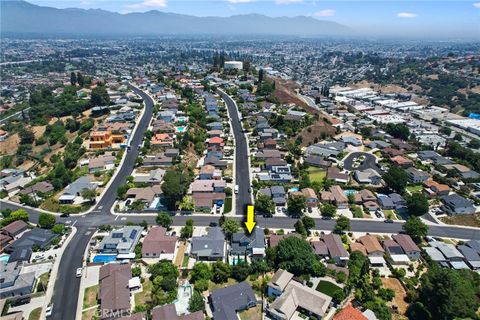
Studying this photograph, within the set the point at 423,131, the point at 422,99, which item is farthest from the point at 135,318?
the point at 422,99

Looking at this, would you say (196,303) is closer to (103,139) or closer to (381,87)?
(103,139)

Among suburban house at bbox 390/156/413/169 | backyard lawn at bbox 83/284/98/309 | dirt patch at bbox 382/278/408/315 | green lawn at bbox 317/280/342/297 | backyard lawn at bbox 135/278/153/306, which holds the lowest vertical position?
dirt patch at bbox 382/278/408/315

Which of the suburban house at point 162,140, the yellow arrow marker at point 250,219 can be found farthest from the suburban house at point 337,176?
the suburban house at point 162,140

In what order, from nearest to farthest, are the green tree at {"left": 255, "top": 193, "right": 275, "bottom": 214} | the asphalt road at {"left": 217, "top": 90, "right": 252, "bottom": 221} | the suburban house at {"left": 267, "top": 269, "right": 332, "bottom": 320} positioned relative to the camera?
the suburban house at {"left": 267, "top": 269, "right": 332, "bottom": 320}, the green tree at {"left": 255, "top": 193, "right": 275, "bottom": 214}, the asphalt road at {"left": 217, "top": 90, "right": 252, "bottom": 221}

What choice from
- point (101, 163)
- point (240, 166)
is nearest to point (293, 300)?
point (240, 166)

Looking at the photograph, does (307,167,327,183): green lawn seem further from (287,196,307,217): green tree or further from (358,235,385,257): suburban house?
(358,235,385,257): suburban house

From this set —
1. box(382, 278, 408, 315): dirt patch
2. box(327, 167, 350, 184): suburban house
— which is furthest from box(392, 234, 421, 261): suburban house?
box(327, 167, 350, 184): suburban house
